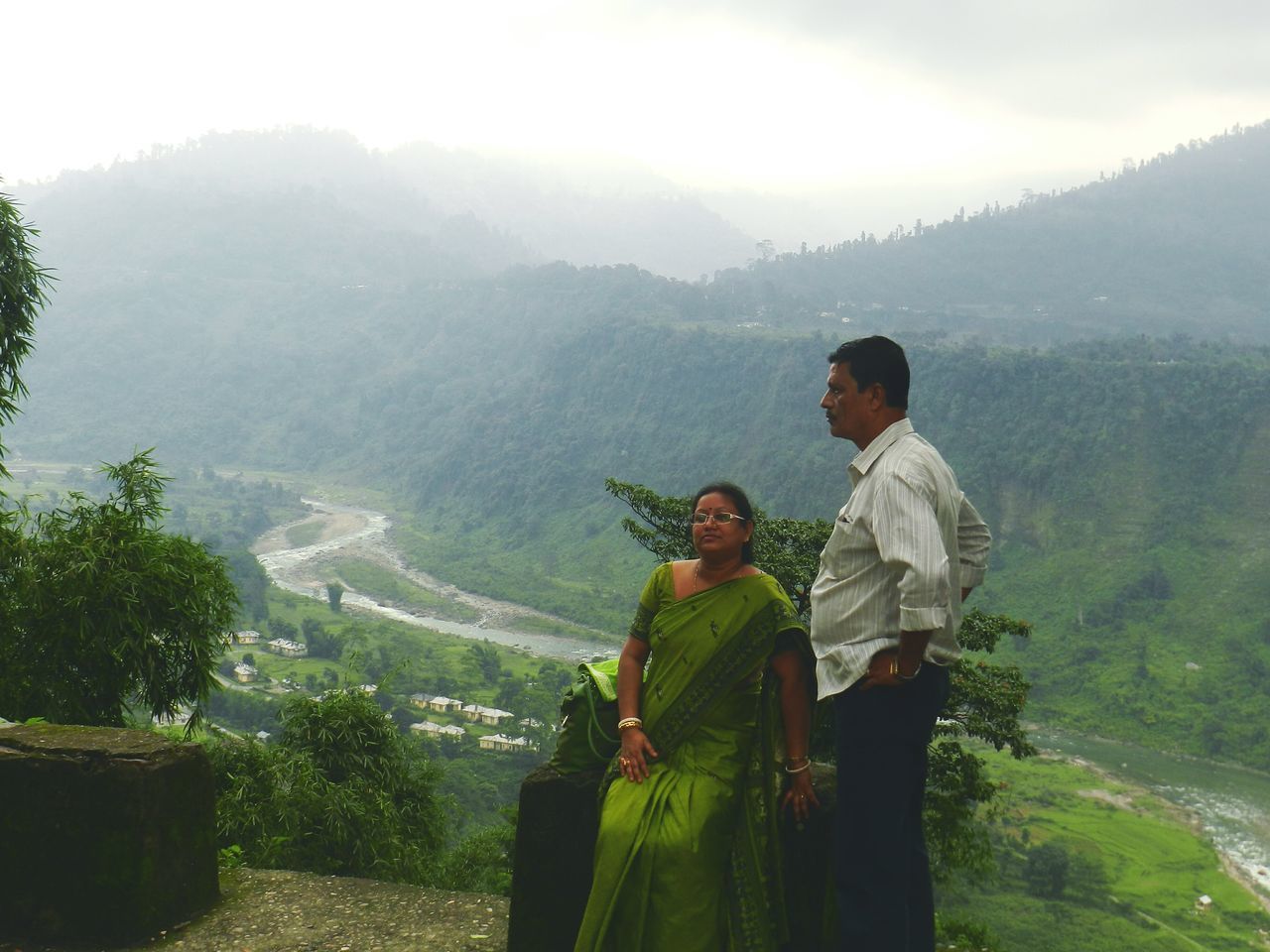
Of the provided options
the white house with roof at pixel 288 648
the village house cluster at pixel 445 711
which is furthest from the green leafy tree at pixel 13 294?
the white house with roof at pixel 288 648

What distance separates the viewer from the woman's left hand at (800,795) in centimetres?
254

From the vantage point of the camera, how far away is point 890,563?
2178 millimetres

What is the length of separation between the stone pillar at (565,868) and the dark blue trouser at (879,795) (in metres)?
0.29

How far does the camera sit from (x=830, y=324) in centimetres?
10562

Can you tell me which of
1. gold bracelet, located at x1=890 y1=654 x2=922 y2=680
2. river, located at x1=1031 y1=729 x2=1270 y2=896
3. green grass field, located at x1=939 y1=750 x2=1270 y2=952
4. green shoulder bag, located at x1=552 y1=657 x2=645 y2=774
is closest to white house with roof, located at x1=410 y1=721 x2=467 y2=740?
green grass field, located at x1=939 y1=750 x2=1270 y2=952

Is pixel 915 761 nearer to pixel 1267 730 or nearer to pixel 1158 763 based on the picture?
pixel 1158 763

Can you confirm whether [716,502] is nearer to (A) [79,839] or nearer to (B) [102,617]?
(A) [79,839]

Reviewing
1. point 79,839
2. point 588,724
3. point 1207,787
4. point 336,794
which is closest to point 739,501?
point 588,724

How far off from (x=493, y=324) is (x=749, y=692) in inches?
4962

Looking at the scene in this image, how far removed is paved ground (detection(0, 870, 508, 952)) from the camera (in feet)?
10.5

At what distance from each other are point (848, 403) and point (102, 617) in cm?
748

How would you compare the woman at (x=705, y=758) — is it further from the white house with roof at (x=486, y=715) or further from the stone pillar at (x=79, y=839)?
the white house with roof at (x=486, y=715)

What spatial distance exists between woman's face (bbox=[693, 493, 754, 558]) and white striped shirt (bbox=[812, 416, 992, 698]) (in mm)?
268

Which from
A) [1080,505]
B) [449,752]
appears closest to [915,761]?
[449,752]
